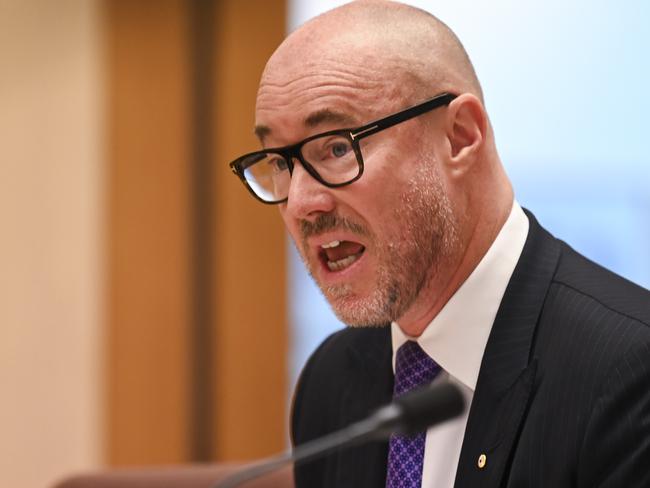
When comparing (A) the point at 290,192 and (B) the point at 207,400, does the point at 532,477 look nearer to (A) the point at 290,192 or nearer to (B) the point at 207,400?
(A) the point at 290,192

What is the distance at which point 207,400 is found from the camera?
3.45 meters

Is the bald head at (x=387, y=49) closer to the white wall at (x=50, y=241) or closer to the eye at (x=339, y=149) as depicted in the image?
the eye at (x=339, y=149)

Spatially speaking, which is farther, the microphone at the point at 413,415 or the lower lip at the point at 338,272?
the lower lip at the point at 338,272

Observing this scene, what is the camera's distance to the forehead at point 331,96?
148 centimetres

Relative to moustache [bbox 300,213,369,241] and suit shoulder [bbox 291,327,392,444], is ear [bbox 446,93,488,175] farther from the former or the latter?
suit shoulder [bbox 291,327,392,444]

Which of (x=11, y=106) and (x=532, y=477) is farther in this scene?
(x=11, y=106)

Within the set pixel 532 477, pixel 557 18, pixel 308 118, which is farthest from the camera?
pixel 557 18

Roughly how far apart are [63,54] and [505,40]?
155 centimetres

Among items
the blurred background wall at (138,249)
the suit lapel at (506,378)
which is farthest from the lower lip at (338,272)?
the blurred background wall at (138,249)

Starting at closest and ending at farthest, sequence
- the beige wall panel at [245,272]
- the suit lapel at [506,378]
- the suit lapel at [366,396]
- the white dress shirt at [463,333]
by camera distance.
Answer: the suit lapel at [506,378] → the white dress shirt at [463,333] → the suit lapel at [366,396] → the beige wall panel at [245,272]

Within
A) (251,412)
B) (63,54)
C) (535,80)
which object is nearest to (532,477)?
(535,80)

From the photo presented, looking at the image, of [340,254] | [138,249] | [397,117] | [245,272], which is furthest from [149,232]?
[397,117]

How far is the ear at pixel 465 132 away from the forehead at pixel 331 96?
0.37 ft

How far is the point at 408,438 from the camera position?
1.56m
